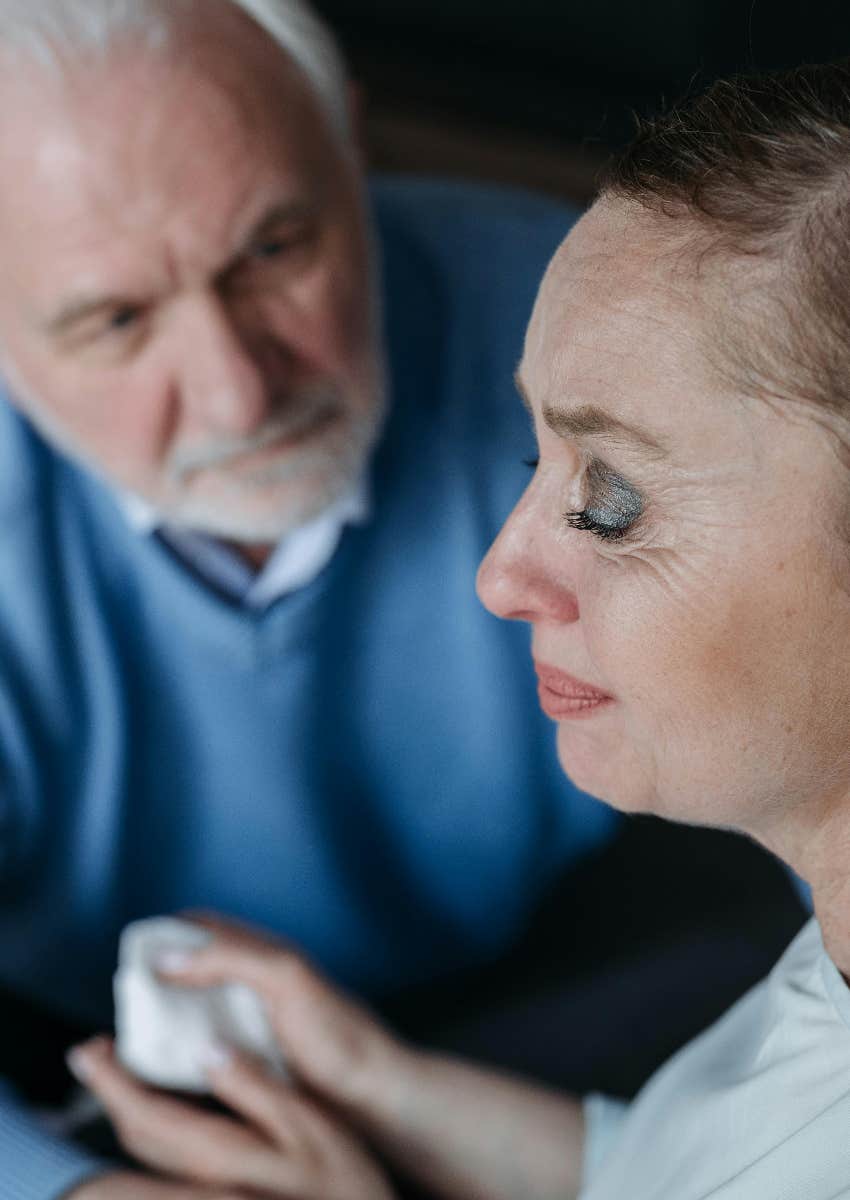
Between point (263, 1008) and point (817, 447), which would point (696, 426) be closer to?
point (817, 447)

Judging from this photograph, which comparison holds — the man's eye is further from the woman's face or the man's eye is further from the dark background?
the dark background

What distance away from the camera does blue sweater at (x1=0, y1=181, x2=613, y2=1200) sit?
49.1 inches

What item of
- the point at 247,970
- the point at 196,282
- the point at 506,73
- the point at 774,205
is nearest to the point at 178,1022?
the point at 247,970

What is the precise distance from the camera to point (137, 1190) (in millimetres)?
914

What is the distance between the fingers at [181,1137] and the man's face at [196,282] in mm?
494

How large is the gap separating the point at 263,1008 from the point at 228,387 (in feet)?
1.69

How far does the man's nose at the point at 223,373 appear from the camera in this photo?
1.10 m

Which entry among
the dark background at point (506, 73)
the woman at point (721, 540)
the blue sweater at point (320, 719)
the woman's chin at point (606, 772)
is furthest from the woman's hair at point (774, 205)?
the dark background at point (506, 73)

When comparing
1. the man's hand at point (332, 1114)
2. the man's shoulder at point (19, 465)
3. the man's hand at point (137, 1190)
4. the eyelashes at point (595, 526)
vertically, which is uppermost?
the eyelashes at point (595, 526)

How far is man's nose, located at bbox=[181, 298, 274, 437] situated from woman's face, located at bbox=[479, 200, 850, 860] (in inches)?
19.2

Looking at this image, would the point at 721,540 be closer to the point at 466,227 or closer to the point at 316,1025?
the point at 316,1025

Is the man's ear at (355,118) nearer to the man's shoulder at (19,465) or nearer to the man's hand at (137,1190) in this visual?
the man's shoulder at (19,465)

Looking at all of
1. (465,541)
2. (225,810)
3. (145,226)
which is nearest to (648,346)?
(145,226)

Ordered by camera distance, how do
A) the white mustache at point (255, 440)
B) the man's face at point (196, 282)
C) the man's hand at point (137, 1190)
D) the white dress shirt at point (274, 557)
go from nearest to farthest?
the man's hand at point (137, 1190), the man's face at point (196, 282), the white mustache at point (255, 440), the white dress shirt at point (274, 557)
